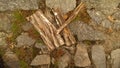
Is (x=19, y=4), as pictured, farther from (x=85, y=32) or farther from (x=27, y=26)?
(x=85, y=32)

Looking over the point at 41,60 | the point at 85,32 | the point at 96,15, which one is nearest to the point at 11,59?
the point at 41,60

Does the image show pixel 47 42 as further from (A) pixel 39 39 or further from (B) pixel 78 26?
(B) pixel 78 26

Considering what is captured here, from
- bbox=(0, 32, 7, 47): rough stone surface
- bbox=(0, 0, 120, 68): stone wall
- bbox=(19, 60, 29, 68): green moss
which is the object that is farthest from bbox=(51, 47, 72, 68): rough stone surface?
bbox=(0, 32, 7, 47): rough stone surface

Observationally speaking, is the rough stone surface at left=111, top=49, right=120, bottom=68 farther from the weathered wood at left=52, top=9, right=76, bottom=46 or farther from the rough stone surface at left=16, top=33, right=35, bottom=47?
the rough stone surface at left=16, top=33, right=35, bottom=47

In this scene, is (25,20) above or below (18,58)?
above

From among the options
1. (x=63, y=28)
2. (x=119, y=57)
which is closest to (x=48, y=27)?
(x=63, y=28)
